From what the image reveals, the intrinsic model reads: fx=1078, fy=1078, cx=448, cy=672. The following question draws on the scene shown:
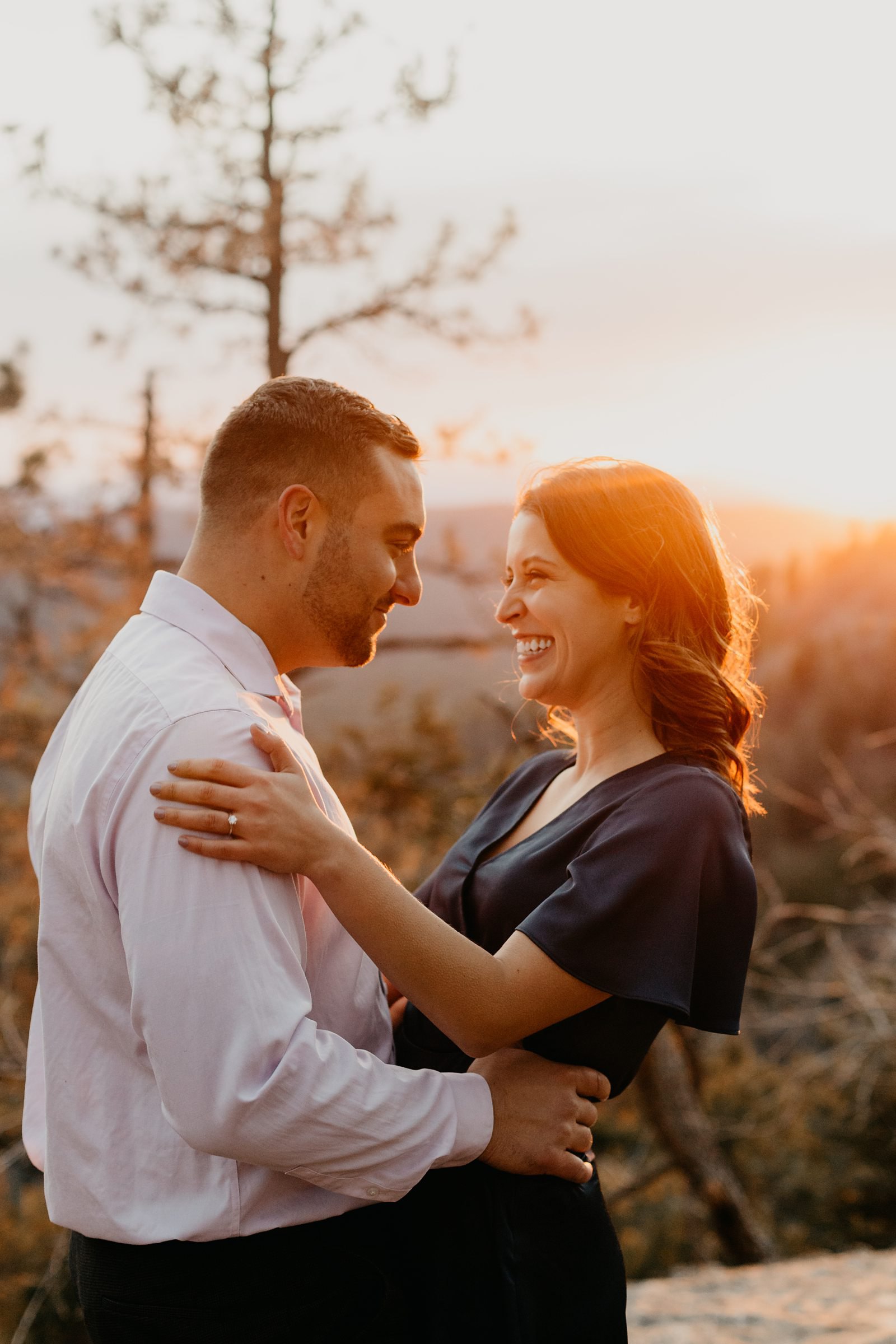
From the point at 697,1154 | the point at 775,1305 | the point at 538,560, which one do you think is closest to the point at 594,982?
the point at 538,560

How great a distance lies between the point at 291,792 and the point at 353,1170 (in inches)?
20.4

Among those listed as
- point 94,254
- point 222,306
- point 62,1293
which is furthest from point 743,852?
point 62,1293

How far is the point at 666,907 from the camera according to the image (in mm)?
1627

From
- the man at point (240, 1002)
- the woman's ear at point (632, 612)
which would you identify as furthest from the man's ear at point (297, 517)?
the woman's ear at point (632, 612)

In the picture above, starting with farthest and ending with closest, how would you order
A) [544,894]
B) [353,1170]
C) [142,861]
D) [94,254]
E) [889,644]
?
[889,644] → [94,254] → [544,894] → [353,1170] → [142,861]

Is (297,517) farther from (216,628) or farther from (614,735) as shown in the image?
(614,735)

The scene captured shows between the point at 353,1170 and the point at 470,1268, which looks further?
the point at 470,1268

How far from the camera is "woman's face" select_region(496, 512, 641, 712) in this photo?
1955 mm

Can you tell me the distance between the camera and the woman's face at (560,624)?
196 cm

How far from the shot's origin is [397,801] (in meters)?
7.66

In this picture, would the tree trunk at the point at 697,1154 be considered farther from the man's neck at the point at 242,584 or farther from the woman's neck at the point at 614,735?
the man's neck at the point at 242,584

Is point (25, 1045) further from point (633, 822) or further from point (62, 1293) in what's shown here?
point (633, 822)

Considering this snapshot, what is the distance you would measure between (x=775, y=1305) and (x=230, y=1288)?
3.20 m

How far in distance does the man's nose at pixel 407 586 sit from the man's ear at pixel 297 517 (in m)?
0.20
